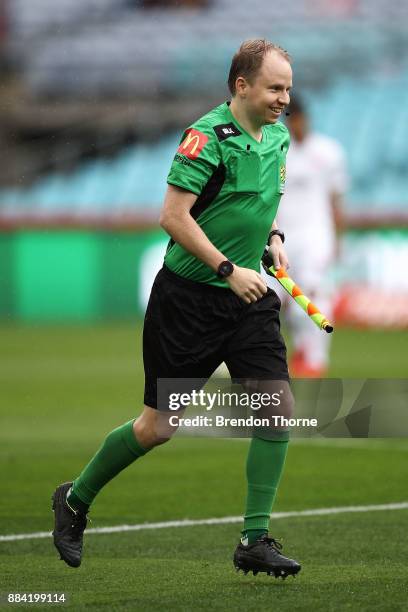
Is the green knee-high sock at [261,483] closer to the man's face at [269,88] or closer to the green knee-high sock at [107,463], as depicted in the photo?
the green knee-high sock at [107,463]

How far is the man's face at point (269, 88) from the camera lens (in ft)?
17.2

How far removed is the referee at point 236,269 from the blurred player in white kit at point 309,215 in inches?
250

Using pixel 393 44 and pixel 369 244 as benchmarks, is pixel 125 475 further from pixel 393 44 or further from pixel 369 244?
pixel 393 44

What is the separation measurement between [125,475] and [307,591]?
11.6ft

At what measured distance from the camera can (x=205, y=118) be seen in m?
5.29

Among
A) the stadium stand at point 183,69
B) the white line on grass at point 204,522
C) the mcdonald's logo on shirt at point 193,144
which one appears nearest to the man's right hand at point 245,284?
the mcdonald's logo on shirt at point 193,144

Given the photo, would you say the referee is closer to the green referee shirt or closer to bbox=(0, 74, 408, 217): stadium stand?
the green referee shirt

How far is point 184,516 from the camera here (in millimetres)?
6977

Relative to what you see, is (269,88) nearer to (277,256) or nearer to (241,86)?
(241,86)

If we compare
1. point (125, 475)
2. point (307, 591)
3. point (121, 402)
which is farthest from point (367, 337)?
point (307, 591)

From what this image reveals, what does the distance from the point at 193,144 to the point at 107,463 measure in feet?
4.34

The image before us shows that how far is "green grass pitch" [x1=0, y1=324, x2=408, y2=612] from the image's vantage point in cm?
508

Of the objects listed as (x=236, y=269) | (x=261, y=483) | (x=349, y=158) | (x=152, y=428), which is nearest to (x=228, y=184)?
(x=236, y=269)

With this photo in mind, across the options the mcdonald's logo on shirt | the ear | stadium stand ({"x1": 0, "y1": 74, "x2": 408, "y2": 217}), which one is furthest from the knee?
stadium stand ({"x1": 0, "y1": 74, "x2": 408, "y2": 217})
